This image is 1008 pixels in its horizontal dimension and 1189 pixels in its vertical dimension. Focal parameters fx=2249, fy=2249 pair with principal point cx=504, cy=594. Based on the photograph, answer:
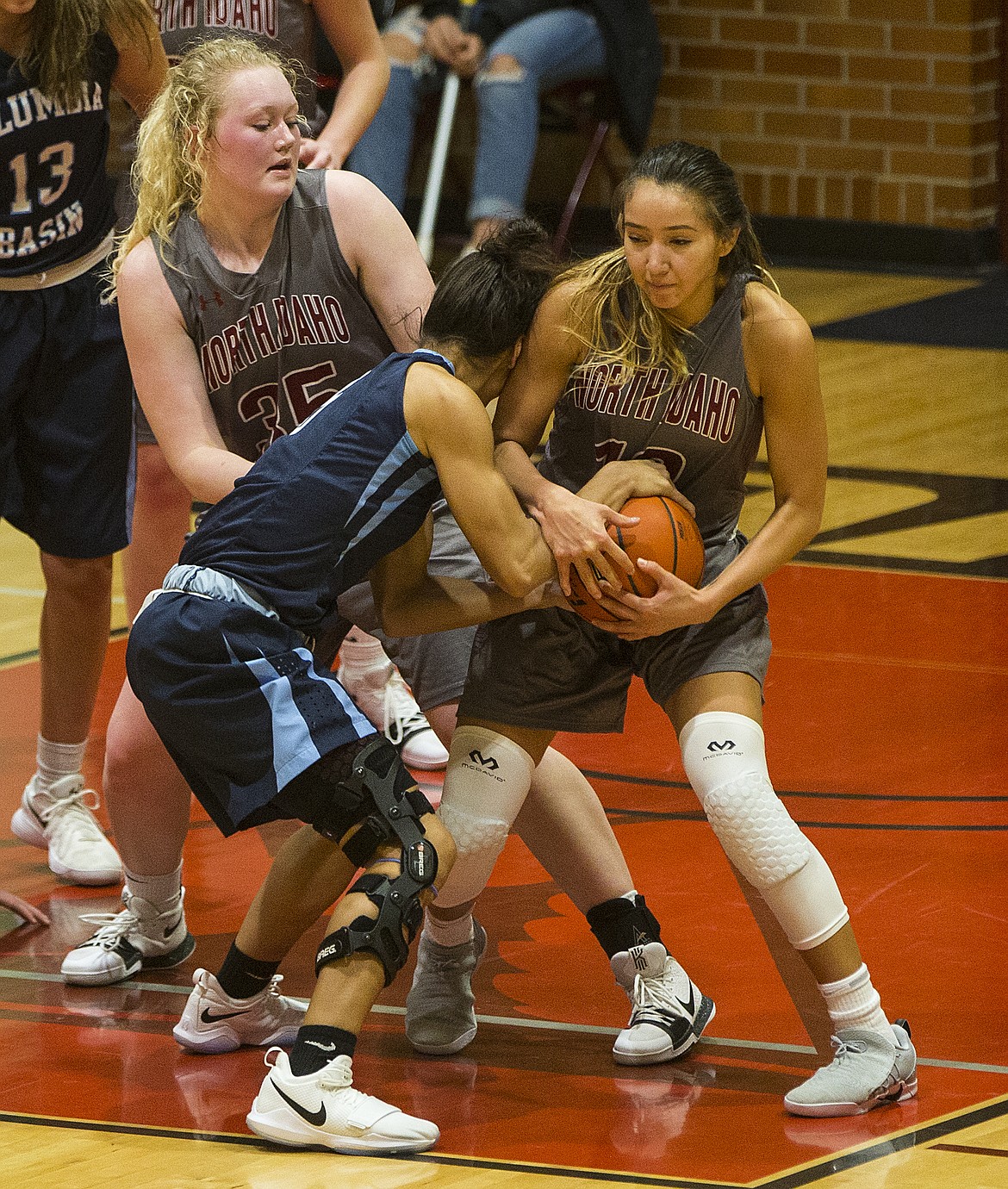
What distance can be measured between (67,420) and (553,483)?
1153mm

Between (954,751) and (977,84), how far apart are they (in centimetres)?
621

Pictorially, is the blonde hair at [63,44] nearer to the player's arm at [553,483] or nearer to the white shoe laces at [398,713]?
the player's arm at [553,483]

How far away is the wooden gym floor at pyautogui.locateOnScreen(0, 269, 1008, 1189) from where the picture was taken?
119 inches

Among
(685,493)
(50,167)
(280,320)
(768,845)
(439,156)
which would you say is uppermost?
(50,167)

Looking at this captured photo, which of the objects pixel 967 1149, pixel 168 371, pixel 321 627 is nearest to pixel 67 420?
pixel 168 371

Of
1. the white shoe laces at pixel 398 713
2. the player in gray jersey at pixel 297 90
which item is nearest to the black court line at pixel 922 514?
the white shoe laces at pixel 398 713

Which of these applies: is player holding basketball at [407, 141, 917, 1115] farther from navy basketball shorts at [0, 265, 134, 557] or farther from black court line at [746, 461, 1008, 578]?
black court line at [746, 461, 1008, 578]

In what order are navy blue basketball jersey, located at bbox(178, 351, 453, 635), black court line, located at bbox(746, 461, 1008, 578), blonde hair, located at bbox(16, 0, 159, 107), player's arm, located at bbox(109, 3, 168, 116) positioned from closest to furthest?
navy blue basketball jersey, located at bbox(178, 351, 453, 635)
blonde hair, located at bbox(16, 0, 159, 107)
player's arm, located at bbox(109, 3, 168, 116)
black court line, located at bbox(746, 461, 1008, 578)

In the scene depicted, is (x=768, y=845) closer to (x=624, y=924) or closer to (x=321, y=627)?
(x=624, y=924)

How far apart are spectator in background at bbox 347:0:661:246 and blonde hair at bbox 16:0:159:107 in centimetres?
495

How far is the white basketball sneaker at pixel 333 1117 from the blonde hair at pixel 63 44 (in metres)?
1.87

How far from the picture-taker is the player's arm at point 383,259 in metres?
3.66

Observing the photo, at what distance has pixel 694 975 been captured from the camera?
370 cm

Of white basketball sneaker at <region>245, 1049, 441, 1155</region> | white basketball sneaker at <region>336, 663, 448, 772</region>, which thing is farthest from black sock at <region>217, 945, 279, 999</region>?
white basketball sneaker at <region>336, 663, 448, 772</region>
